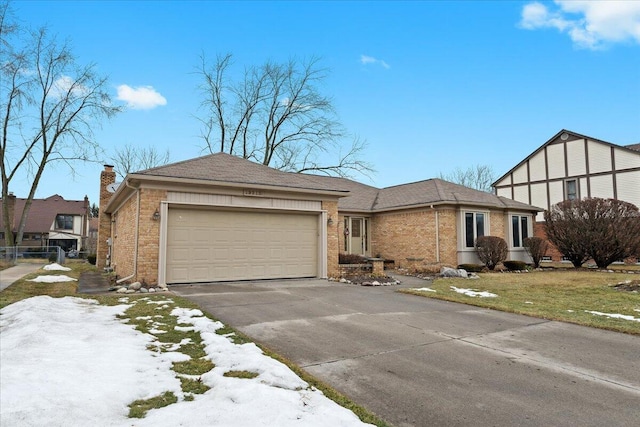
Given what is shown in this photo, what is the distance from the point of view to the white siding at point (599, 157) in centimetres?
2500

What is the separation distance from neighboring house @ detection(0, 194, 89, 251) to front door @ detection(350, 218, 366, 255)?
3699cm

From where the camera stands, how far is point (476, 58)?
15328 mm

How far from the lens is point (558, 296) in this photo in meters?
9.68

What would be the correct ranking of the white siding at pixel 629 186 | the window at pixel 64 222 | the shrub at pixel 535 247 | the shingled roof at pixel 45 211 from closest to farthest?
the shrub at pixel 535 247 < the white siding at pixel 629 186 < the shingled roof at pixel 45 211 < the window at pixel 64 222

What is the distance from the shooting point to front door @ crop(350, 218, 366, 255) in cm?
1859

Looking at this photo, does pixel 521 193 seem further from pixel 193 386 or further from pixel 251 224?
pixel 193 386

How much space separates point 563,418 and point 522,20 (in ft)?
48.4

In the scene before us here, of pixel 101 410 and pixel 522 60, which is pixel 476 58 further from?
pixel 101 410

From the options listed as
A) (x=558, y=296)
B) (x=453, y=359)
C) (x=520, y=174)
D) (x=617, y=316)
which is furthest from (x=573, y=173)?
(x=453, y=359)

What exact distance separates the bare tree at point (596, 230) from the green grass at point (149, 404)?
17570 mm

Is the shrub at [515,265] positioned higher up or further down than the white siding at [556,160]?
further down

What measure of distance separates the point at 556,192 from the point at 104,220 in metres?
30.5

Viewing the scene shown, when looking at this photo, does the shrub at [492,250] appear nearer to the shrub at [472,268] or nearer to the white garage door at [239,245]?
the shrub at [472,268]

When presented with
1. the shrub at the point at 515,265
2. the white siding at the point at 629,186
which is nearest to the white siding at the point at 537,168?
the white siding at the point at 629,186
